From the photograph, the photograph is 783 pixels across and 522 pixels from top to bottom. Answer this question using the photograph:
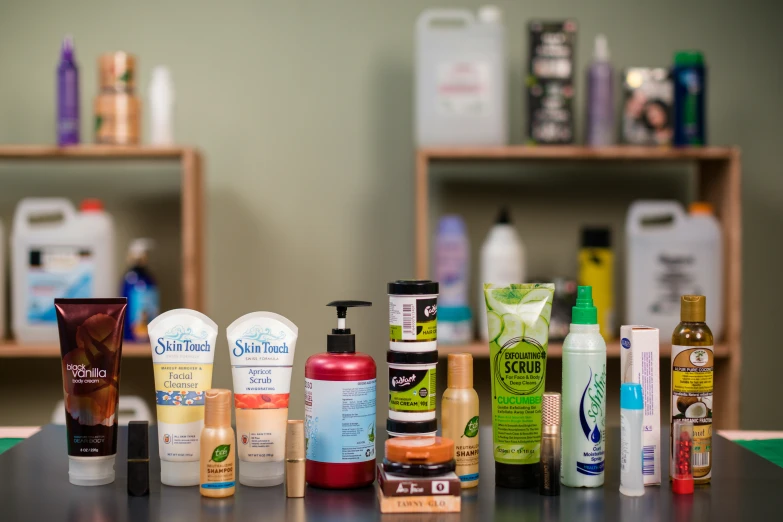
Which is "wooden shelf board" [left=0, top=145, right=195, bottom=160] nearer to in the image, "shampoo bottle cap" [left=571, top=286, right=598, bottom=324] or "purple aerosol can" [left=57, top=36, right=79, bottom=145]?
"purple aerosol can" [left=57, top=36, right=79, bottom=145]

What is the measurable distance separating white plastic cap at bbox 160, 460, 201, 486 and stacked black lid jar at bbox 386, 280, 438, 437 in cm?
21

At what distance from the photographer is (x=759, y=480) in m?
0.94

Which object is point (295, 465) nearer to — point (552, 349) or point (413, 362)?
point (413, 362)

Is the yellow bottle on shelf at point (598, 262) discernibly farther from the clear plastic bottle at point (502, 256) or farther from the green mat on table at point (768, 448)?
the green mat on table at point (768, 448)

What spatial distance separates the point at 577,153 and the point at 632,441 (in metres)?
1.34

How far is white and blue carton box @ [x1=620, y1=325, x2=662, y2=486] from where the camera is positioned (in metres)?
0.92

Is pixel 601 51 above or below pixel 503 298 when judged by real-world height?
above

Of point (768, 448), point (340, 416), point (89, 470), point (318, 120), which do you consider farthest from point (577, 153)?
point (89, 470)

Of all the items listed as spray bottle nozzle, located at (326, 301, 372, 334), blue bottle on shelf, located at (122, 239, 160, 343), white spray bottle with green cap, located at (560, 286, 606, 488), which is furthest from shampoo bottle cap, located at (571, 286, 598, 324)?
blue bottle on shelf, located at (122, 239, 160, 343)

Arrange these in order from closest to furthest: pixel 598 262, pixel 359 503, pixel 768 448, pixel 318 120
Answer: pixel 359 503 → pixel 768 448 → pixel 598 262 → pixel 318 120

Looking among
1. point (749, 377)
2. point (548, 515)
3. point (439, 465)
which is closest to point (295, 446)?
point (439, 465)

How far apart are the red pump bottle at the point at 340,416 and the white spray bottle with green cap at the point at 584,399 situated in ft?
0.68

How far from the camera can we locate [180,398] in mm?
917

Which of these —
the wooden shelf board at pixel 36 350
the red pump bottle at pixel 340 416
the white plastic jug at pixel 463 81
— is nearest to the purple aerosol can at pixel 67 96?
the wooden shelf board at pixel 36 350
